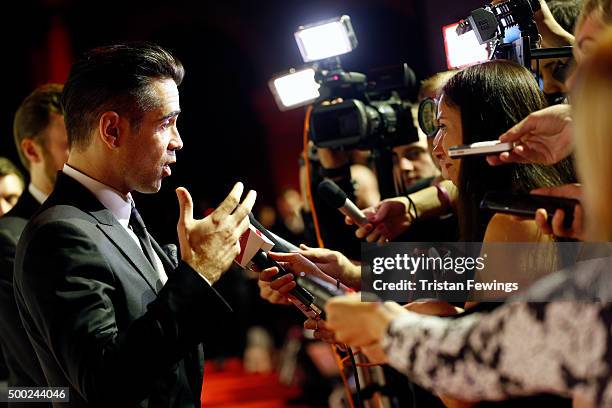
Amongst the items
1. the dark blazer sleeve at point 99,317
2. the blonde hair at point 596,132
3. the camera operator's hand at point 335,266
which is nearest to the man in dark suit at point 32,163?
the dark blazer sleeve at point 99,317

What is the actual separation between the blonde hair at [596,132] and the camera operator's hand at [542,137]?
0.41 metres

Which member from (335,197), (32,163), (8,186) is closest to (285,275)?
(335,197)

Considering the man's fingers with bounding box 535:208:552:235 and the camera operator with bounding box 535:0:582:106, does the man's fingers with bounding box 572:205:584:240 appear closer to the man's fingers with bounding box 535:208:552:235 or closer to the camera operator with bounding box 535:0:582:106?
the man's fingers with bounding box 535:208:552:235

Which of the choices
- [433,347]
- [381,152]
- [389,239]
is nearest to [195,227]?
[433,347]

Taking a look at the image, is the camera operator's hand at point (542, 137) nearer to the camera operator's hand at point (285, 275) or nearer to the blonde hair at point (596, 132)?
the blonde hair at point (596, 132)

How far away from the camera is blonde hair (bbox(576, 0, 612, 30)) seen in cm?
143

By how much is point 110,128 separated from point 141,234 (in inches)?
10.6

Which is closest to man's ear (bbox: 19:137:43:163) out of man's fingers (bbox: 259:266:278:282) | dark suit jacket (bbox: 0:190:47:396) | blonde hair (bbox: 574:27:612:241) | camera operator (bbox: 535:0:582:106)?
dark suit jacket (bbox: 0:190:47:396)

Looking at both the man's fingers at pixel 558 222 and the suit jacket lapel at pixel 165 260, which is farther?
the suit jacket lapel at pixel 165 260

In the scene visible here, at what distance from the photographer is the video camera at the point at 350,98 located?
2.66m

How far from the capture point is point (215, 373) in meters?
7.13

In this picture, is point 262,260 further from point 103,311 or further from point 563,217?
point 563,217

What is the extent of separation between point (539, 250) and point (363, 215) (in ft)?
2.67

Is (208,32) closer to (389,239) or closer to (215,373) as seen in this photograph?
(215,373)
